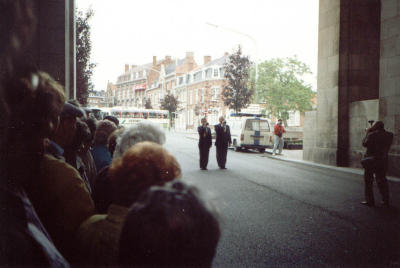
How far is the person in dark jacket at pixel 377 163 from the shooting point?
7.02 m

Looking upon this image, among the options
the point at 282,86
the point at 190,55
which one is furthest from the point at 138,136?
the point at 190,55

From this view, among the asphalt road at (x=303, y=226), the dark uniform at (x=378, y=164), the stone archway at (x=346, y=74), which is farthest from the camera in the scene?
the stone archway at (x=346, y=74)

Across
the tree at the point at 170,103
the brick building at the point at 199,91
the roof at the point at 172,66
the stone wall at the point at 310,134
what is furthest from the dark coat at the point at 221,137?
A: the roof at the point at 172,66

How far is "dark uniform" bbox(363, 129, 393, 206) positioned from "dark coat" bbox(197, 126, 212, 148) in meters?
6.41

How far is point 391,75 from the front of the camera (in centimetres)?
1138

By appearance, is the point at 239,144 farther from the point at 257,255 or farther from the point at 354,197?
the point at 257,255

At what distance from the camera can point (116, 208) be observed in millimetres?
1457

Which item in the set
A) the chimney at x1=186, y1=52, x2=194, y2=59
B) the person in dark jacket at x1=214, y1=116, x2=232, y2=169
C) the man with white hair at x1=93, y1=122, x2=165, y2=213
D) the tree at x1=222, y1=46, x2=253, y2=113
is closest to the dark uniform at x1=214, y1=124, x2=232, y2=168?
the person in dark jacket at x1=214, y1=116, x2=232, y2=169

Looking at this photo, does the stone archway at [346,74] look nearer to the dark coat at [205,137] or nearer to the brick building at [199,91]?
the dark coat at [205,137]

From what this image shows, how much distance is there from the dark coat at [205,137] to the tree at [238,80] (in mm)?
24161

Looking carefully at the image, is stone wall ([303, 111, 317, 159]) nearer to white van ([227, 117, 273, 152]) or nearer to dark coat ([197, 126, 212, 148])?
white van ([227, 117, 273, 152])

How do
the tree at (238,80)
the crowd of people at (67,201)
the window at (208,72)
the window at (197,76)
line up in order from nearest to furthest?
the crowd of people at (67,201), the tree at (238,80), the window at (208,72), the window at (197,76)

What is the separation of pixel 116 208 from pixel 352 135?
46.0 feet

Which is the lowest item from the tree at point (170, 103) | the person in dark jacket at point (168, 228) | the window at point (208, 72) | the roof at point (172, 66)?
the person in dark jacket at point (168, 228)
